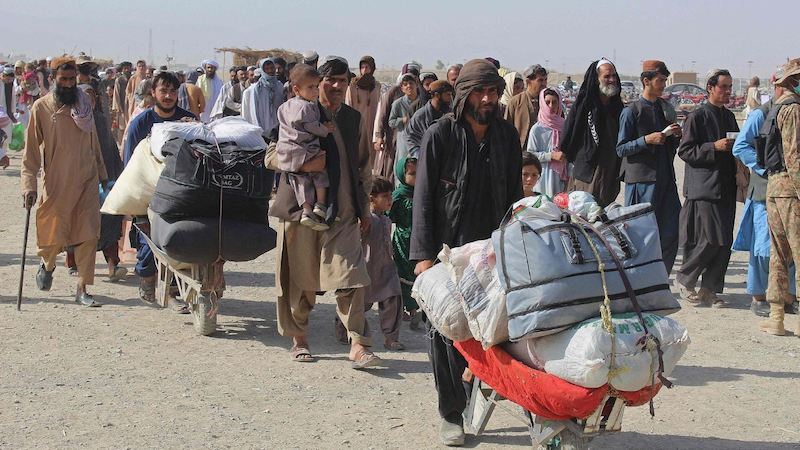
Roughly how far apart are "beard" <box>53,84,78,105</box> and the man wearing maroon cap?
4612 mm

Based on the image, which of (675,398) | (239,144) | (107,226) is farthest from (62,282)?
(675,398)

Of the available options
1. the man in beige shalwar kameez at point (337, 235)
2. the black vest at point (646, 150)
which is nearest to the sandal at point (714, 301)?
the black vest at point (646, 150)

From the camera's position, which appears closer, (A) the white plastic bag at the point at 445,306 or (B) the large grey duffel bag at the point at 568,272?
(B) the large grey duffel bag at the point at 568,272

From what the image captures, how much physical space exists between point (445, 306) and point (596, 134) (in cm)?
444

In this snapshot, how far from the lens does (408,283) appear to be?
716 centimetres

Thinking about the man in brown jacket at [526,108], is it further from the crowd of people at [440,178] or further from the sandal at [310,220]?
the sandal at [310,220]

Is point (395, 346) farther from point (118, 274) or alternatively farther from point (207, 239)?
point (118, 274)

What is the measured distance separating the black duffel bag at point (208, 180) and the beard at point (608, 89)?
3123 mm

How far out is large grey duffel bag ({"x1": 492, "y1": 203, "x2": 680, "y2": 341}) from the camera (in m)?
3.79

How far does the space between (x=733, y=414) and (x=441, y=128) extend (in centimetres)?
240

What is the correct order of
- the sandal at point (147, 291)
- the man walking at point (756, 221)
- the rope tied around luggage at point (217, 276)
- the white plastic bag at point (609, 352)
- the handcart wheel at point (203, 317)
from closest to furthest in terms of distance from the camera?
the white plastic bag at point (609, 352) < the rope tied around luggage at point (217, 276) < the handcart wheel at point (203, 317) < the man walking at point (756, 221) < the sandal at point (147, 291)

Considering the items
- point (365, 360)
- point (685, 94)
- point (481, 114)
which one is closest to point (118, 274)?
point (365, 360)

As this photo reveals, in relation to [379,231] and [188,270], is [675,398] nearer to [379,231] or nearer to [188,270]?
[379,231]

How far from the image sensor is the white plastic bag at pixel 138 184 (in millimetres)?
7395
